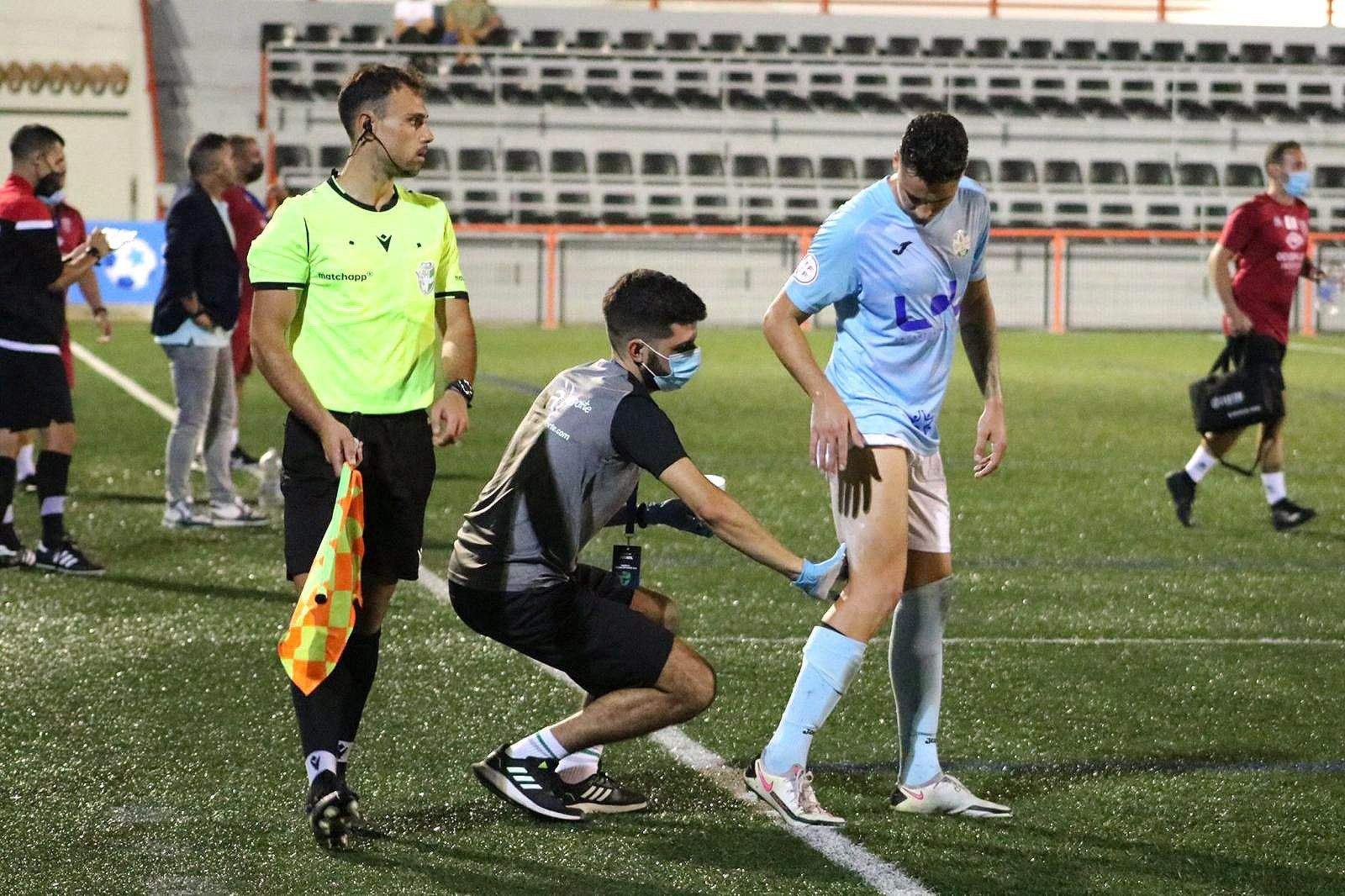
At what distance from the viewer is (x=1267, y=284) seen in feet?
32.9

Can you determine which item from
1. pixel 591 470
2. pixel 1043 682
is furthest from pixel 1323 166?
pixel 591 470

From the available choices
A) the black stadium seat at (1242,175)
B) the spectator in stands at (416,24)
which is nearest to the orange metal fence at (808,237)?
the black stadium seat at (1242,175)

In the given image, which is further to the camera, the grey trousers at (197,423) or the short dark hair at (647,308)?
the grey trousers at (197,423)

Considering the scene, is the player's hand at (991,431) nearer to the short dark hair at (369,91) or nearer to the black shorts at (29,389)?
the short dark hair at (369,91)

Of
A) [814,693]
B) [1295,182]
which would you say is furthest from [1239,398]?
[814,693]

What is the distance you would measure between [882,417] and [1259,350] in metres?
6.13

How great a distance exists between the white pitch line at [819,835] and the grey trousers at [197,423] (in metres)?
4.71

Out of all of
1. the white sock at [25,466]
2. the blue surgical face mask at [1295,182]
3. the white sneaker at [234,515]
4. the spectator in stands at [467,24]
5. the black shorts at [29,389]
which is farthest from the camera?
the spectator in stands at [467,24]

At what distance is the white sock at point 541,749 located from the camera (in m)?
4.56

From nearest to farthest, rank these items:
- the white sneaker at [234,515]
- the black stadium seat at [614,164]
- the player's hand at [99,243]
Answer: the player's hand at [99,243] < the white sneaker at [234,515] < the black stadium seat at [614,164]

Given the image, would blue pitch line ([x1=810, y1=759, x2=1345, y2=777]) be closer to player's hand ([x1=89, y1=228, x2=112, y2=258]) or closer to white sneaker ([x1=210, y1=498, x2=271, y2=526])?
player's hand ([x1=89, y1=228, x2=112, y2=258])

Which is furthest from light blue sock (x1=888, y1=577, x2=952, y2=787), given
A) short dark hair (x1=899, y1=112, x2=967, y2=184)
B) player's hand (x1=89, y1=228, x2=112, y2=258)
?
player's hand (x1=89, y1=228, x2=112, y2=258)

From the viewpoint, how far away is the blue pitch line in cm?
505

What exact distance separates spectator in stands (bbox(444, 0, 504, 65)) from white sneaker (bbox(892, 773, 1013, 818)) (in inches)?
1068
